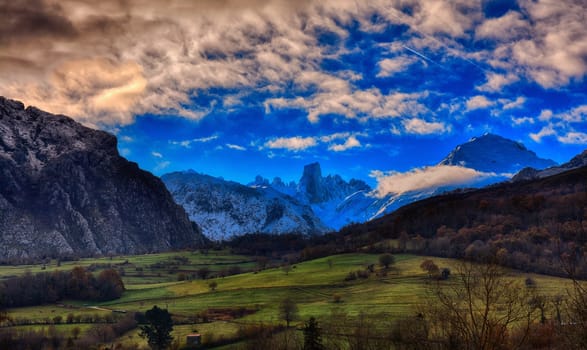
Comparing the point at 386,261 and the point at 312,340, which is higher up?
the point at 386,261

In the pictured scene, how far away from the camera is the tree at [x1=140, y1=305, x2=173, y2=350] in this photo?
354ft

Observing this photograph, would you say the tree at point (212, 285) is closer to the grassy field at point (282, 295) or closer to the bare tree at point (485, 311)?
the grassy field at point (282, 295)

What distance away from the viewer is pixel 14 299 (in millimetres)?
170875

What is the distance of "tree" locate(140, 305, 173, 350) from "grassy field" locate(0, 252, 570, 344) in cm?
553

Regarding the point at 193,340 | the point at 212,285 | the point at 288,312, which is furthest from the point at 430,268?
the point at 193,340

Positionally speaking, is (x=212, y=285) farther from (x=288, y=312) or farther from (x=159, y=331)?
(x=159, y=331)

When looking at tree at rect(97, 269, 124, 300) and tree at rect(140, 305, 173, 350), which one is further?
tree at rect(97, 269, 124, 300)

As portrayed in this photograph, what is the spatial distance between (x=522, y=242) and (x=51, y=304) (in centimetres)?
18227

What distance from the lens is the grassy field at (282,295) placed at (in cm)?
12156

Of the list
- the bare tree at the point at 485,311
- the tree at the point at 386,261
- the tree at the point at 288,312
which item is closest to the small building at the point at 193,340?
the tree at the point at 288,312

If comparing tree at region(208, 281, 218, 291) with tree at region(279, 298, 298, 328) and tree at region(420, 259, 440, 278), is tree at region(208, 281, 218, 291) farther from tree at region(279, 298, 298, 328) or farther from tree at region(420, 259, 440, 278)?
tree at region(420, 259, 440, 278)

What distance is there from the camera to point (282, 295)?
152 metres

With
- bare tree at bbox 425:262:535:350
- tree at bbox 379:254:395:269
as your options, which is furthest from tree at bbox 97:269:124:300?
bare tree at bbox 425:262:535:350

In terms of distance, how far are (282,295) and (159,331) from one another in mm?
50679
